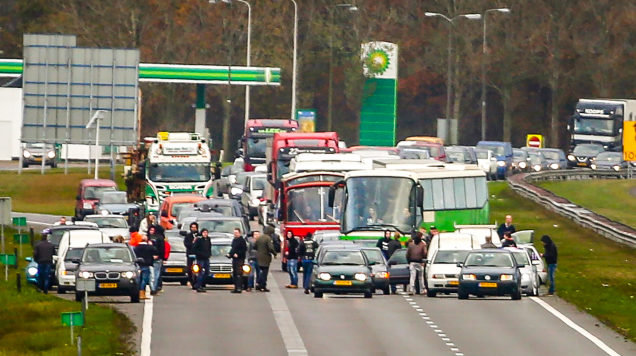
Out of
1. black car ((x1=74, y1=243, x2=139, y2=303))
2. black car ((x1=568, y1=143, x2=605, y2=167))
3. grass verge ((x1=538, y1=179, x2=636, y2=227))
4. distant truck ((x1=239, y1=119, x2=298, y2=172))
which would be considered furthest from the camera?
black car ((x1=568, y1=143, x2=605, y2=167))

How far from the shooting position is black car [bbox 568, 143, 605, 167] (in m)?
99.9

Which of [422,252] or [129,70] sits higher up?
[129,70]

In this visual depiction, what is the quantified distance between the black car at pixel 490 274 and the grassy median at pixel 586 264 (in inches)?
67.1

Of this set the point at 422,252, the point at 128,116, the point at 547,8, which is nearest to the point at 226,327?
the point at 422,252

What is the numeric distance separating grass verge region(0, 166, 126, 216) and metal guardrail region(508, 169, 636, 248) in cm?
1959

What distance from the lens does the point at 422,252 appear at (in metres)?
43.7

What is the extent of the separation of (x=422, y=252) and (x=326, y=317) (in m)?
6.32

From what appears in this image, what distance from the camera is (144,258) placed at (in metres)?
40.7

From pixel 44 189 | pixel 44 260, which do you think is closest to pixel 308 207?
pixel 44 260

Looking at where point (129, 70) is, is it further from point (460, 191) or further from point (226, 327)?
point (226, 327)

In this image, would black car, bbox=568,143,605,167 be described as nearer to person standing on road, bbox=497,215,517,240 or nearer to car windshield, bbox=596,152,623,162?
car windshield, bbox=596,152,623,162

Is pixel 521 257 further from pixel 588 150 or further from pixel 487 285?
pixel 588 150

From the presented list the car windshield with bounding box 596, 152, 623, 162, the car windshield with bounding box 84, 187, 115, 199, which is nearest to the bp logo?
the car windshield with bounding box 596, 152, 623, 162

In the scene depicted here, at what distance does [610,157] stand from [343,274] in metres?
58.0
